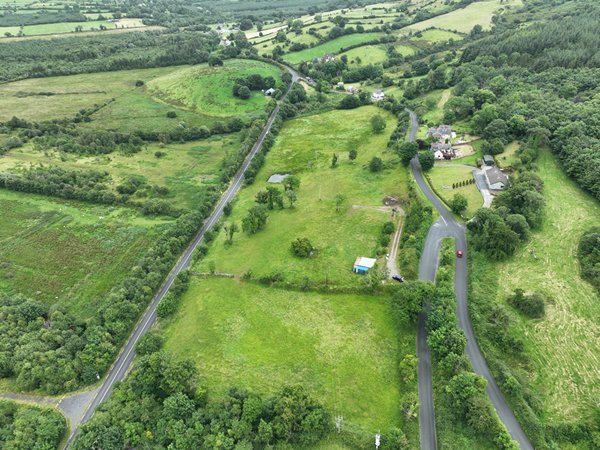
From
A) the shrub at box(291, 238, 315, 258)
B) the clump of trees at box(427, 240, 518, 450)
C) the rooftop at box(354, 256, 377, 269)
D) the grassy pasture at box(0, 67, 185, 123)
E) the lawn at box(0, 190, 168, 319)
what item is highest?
the clump of trees at box(427, 240, 518, 450)

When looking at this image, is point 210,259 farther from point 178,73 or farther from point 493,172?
point 178,73

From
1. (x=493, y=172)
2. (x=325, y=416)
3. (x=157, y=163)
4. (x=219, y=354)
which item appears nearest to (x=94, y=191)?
(x=157, y=163)

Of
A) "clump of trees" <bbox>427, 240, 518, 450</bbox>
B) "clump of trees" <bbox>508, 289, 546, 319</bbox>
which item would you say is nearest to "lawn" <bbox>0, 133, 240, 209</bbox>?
Result: "clump of trees" <bbox>427, 240, 518, 450</bbox>

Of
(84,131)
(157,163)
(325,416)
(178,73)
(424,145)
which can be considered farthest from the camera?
(178,73)

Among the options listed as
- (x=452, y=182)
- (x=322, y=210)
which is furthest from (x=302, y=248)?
(x=452, y=182)

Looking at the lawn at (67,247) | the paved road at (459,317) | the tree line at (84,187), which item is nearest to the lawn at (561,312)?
the paved road at (459,317)

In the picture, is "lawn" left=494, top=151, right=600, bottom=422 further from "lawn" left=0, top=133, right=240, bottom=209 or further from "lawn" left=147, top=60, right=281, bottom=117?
"lawn" left=147, top=60, right=281, bottom=117

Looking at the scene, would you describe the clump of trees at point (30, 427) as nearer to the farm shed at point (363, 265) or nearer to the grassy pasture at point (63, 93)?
the farm shed at point (363, 265)
